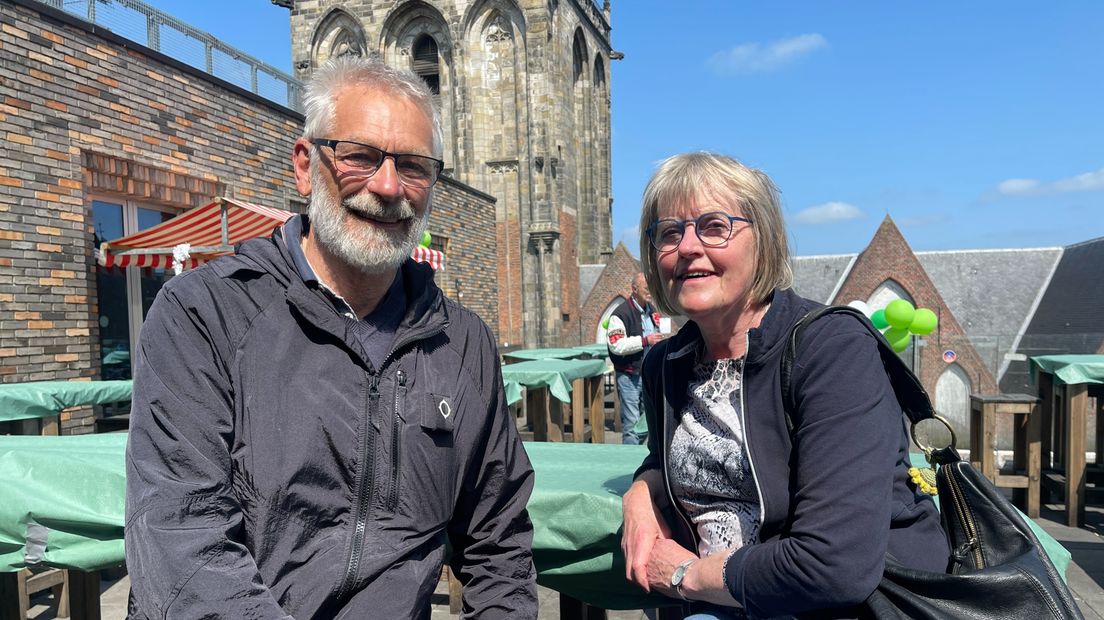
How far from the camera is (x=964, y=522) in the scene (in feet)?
4.71

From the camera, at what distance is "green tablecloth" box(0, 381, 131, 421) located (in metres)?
4.59

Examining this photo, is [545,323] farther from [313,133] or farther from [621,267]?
[313,133]

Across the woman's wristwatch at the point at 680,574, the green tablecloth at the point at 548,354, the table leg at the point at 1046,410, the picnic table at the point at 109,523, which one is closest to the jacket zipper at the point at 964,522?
the woman's wristwatch at the point at 680,574

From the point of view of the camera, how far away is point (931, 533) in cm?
147

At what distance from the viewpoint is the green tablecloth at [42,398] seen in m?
4.59

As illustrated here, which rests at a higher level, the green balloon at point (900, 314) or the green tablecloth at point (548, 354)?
the green balloon at point (900, 314)

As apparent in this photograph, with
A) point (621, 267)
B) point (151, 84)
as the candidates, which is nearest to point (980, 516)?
point (151, 84)

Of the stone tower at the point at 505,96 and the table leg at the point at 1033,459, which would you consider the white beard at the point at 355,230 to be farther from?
the stone tower at the point at 505,96

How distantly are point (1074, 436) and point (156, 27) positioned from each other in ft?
36.4

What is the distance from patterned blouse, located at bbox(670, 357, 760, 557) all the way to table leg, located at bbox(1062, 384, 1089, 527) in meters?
5.56

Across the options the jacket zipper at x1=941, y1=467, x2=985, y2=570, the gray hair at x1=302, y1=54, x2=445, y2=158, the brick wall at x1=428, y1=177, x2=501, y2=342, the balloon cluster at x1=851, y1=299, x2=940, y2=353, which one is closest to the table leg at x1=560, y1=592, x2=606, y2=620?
the jacket zipper at x1=941, y1=467, x2=985, y2=570

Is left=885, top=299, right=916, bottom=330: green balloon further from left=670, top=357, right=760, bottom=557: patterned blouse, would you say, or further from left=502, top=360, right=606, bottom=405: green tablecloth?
left=670, top=357, right=760, bottom=557: patterned blouse

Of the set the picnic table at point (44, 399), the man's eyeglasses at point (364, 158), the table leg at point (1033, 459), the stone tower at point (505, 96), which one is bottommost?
the table leg at point (1033, 459)

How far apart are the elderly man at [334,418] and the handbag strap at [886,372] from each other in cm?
75
